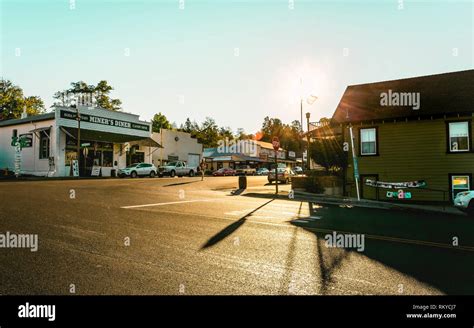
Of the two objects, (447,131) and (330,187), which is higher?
(447,131)

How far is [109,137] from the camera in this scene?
41.3 metres

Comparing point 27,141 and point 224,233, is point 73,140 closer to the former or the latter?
point 27,141

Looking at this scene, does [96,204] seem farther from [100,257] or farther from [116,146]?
[116,146]

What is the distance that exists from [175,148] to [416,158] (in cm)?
4315

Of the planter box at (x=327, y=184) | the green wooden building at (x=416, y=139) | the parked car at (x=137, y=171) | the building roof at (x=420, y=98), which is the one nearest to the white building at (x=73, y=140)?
the parked car at (x=137, y=171)

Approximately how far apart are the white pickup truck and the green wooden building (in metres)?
24.6

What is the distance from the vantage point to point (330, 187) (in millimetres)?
20859

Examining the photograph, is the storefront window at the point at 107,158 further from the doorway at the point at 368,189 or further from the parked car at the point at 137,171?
the doorway at the point at 368,189

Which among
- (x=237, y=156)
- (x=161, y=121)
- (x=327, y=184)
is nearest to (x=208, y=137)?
(x=161, y=121)

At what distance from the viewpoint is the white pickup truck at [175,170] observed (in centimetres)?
4059

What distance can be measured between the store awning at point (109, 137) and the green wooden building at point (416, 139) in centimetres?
2902

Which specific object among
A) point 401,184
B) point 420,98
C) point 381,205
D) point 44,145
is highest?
point 420,98
